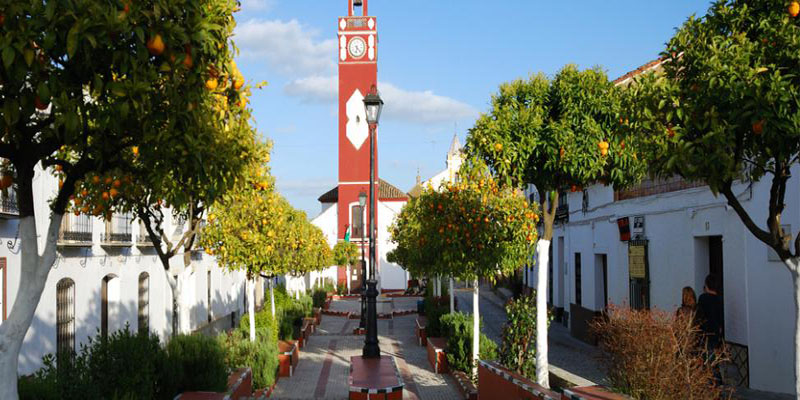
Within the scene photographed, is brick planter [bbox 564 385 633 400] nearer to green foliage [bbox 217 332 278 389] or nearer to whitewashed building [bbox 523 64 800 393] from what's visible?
whitewashed building [bbox 523 64 800 393]

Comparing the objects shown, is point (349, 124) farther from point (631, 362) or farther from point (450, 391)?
point (631, 362)

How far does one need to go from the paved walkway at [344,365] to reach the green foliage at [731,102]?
7.99m

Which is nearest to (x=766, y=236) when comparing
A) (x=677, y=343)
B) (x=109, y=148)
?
(x=677, y=343)

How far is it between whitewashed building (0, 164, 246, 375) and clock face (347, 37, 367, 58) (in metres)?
28.1

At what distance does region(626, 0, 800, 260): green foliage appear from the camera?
5469mm

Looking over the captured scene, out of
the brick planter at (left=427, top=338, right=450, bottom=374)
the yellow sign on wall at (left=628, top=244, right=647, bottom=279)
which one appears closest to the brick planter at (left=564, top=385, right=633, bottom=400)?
the brick planter at (left=427, top=338, right=450, bottom=374)

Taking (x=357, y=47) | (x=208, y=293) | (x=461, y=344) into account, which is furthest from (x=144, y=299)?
(x=357, y=47)

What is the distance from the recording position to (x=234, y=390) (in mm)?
9750

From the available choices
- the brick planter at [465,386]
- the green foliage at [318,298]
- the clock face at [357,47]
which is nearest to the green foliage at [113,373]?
the brick planter at [465,386]

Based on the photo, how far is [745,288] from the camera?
11750 millimetres

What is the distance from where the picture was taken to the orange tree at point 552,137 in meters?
8.98

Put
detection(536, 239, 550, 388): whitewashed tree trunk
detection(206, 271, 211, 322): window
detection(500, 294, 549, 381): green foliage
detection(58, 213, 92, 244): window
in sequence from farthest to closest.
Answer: detection(206, 271, 211, 322): window < detection(58, 213, 92, 244): window < detection(500, 294, 549, 381): green foliage < detection(536, 239, 550, 388): whitewashed tree trunk

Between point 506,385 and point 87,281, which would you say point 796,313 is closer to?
point 506,385

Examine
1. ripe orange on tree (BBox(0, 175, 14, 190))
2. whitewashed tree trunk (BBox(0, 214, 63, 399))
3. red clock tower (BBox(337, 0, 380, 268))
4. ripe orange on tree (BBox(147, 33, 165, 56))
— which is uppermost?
red clock tower (BBox(337, 0, 380, 268))
